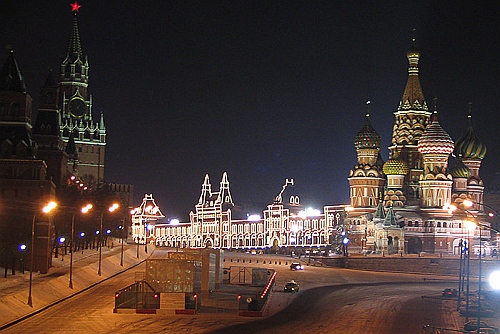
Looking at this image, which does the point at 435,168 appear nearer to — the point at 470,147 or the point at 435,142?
the point at 435,142

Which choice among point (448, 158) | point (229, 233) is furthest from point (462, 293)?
point (229, 233)

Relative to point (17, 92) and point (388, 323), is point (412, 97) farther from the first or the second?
point (388, 323)

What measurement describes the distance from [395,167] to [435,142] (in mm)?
6907

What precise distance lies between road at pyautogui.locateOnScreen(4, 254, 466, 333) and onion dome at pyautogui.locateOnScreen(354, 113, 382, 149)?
→ 6608cm

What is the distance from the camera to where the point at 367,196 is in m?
141

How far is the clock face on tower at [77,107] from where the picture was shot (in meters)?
182

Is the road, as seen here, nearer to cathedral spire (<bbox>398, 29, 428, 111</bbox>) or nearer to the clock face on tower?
cathedral spire (<bbox>398, 29, 428, 111</bbox>)

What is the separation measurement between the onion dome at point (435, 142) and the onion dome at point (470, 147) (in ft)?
20.8

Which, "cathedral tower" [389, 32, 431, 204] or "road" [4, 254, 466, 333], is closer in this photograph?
"road" [4, 254, 466, 333]

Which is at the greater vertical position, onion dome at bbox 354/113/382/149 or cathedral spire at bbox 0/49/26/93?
onion dome at bbox 354/113/382/149

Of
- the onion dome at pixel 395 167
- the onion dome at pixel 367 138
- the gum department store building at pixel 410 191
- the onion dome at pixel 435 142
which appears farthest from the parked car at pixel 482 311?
the onion dome at pixel 367 138

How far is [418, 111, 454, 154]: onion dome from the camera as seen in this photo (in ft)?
452

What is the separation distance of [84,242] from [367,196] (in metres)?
52.5

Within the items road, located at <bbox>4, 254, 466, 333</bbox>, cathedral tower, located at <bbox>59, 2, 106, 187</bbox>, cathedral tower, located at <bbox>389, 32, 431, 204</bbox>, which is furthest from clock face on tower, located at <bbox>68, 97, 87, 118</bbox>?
road, located at <bbox>4, 254, 466, 333</bbox>
